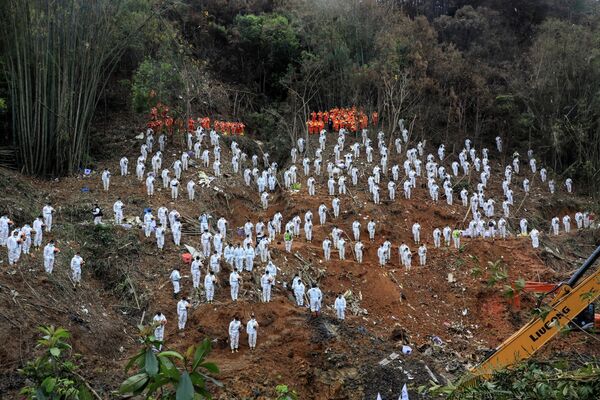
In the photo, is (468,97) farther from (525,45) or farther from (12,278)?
Result: (12,278)

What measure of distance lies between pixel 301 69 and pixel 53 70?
35.9 ft

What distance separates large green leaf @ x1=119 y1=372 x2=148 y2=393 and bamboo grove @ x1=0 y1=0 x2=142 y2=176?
16921 mm

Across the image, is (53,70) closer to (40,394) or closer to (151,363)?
(40,394)

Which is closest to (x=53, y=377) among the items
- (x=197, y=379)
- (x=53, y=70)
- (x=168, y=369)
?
(x=168, y=369)

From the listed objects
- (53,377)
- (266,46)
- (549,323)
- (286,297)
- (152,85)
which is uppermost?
(53,377)

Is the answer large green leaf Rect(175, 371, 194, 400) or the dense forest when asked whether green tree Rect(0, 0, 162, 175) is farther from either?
large green leaf Rect(175, 371, 194, 400)

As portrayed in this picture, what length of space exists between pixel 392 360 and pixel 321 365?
1.32 meters

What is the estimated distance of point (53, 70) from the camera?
60.5ft

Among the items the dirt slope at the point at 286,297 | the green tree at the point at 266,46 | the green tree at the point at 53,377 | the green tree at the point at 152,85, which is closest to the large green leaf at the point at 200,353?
the green tree at the point at 53,377

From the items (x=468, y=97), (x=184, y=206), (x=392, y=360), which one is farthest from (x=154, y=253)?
(x=468, y=97)

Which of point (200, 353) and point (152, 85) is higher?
point (200, 353)

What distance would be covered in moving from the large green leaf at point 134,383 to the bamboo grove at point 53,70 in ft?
55.5

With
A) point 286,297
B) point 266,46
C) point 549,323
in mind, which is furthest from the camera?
point 266,46

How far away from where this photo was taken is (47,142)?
18875 millimetres
